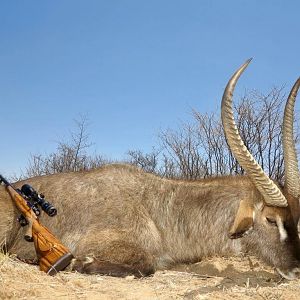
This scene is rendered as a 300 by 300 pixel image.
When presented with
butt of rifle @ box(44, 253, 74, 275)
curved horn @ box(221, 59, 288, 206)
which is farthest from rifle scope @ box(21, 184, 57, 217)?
curved horn @ box(221, 59, 288, 206)

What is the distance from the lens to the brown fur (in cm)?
600

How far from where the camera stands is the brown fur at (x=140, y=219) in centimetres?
600

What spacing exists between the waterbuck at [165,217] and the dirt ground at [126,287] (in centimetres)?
40

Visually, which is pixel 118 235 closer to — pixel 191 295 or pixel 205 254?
pixel 205 254

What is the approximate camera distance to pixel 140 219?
6465mm

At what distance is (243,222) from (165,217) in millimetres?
1381

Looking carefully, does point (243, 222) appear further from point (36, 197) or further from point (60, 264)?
point (36, 197)

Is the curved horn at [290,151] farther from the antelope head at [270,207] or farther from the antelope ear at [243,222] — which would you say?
the antelope ear at [243,222]

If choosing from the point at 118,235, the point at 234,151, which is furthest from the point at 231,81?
the point at 118,235

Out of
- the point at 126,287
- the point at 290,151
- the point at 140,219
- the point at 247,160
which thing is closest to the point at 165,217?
the point at 140,219

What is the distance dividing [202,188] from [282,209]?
5.40 ft

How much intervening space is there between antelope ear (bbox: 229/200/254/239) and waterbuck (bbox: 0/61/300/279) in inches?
0.5

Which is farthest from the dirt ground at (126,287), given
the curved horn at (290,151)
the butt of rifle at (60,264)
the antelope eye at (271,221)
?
the curved horn at (290,151)

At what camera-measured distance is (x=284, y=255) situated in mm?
5551
